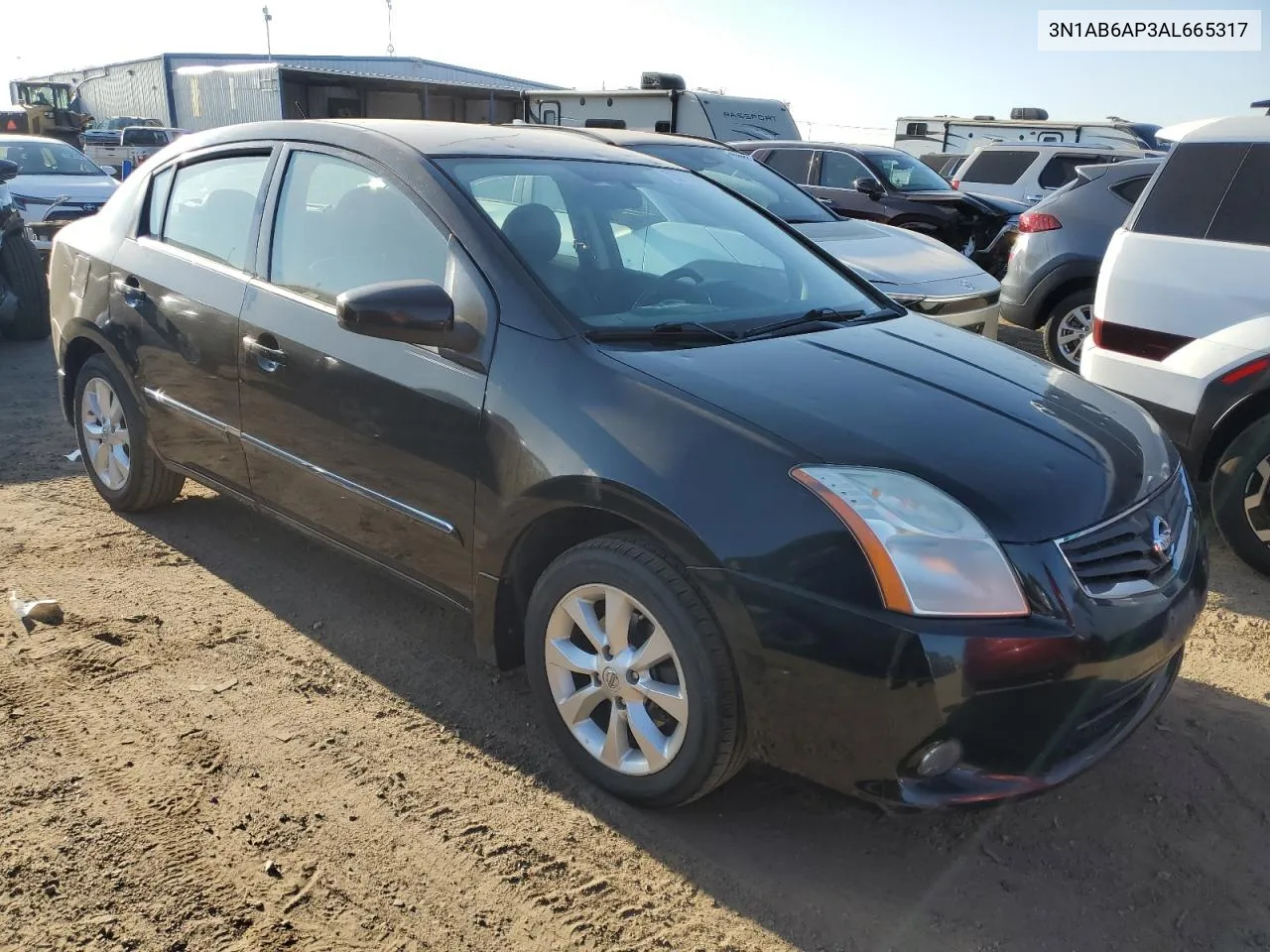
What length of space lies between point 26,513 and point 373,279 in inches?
101

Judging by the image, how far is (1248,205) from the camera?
442 centimetres

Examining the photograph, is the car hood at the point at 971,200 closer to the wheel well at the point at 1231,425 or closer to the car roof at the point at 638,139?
the car roof at the point at 638,139

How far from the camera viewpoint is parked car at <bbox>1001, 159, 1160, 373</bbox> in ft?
25.2

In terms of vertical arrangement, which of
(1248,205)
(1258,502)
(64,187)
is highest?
(64,187)

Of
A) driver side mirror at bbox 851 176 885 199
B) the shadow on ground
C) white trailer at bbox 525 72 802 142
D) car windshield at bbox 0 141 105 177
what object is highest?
white trailer at bbox 525 72 802 142

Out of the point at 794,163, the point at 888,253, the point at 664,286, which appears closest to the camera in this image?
the point at 664,286

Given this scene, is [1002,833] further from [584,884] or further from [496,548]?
[496,548]

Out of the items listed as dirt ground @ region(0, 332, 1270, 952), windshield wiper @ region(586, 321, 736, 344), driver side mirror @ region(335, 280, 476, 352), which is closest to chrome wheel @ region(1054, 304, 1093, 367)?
dirt ground @ region(0, 332, 1270, 952)

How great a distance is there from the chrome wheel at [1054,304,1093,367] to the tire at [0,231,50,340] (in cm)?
826

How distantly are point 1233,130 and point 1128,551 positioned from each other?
3.22m

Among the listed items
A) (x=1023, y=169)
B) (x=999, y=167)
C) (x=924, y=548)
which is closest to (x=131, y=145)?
(x=999, y=167)

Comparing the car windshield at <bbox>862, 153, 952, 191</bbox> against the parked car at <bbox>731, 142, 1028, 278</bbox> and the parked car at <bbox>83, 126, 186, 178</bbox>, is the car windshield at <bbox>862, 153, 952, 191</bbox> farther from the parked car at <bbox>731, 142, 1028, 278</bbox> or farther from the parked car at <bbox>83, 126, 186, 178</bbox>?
the parked car at <bbox>83, 126, 186, 178</bbox>

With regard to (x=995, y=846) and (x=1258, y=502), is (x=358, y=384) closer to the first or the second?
(x=995, y=846)

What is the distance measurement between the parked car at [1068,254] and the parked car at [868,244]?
0.65 meters
